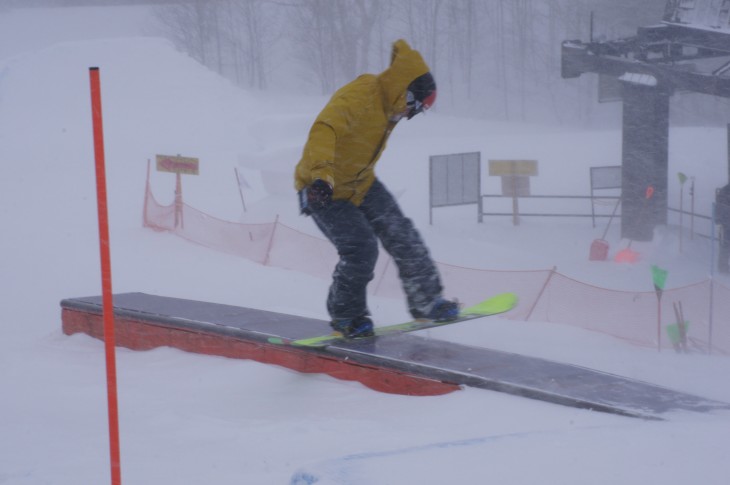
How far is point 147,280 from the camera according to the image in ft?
28.7

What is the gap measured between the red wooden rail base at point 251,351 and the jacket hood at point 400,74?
1391 mm

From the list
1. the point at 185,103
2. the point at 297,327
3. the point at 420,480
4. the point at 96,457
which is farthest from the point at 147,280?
the point at 185,103

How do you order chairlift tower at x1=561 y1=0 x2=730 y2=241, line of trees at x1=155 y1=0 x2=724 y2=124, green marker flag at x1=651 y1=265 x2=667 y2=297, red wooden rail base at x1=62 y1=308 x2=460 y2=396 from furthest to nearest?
line of trees at x1=155 y1=0 x2=724 y2=124 → chairlift tower at x1=561 y1=0 x2=730 y2=241 → green marker flag at x1=651 y1=265 x2=667 y2=297 → red wooden rail base at x1=62 y1=308 x2=460 y2=396

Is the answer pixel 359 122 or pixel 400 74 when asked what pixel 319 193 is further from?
pixel 400 74

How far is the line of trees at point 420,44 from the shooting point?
43.9 metres

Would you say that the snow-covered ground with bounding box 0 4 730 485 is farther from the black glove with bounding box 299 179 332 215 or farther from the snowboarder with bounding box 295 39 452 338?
the black glove with bounding box 299 179 332 215

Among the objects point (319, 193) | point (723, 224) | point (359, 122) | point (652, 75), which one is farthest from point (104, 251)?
point (652, 75)

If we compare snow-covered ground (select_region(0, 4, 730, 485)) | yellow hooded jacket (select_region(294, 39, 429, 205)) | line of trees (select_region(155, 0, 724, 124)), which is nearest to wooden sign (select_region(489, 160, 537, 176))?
snow-covered ground (select_region(0, 4, 730, 485))

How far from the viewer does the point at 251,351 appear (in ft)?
14.9

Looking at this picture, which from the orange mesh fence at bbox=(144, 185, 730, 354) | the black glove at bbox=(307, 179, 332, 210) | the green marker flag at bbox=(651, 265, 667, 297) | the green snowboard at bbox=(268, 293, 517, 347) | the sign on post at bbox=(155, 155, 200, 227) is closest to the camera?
the black glove at bbox=(307, 179, 332, 210)

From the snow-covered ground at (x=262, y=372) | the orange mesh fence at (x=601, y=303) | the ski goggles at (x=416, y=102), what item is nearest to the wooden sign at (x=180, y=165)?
the snow-covered ground at (x=262, y=372)

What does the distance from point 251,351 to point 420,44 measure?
4356cm

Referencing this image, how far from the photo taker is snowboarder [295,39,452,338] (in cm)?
384

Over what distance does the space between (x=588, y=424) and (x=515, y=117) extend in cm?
4702
